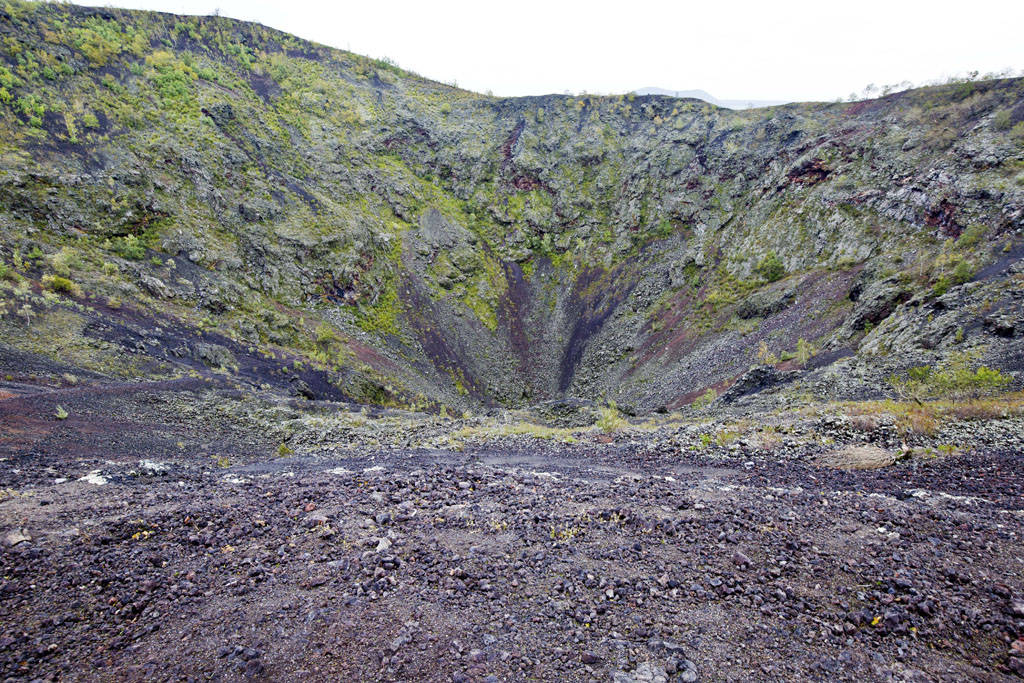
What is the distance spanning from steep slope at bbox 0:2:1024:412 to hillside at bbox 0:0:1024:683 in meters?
0.26

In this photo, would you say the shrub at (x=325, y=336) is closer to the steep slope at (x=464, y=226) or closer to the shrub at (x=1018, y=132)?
the steep slope at (x=464, y=226)

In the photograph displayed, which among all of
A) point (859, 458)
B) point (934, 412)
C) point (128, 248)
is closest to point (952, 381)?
point (934, 412)

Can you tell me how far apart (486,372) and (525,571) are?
90.6 feet

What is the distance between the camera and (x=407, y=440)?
14.7 metres

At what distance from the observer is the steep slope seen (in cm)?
1964

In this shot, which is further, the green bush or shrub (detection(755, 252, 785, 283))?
shrub (detection(755, 252, 785, 283))

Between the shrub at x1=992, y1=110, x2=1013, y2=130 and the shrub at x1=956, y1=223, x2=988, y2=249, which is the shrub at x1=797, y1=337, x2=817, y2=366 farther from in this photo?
the shrub at x1=992, y1=110, x2=1013, y2=130

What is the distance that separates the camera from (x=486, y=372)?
32.5 metres

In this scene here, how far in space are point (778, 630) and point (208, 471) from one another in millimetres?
11750

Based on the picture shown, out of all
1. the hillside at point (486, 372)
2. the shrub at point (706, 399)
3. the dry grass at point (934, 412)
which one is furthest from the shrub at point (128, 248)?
the dry grass at point (934, 412)

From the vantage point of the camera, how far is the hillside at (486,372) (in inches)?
159

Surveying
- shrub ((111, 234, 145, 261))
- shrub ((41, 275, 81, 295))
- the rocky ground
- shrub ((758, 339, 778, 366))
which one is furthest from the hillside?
shrub ((111, 234, 145, 261))

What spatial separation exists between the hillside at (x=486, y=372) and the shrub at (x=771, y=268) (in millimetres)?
197

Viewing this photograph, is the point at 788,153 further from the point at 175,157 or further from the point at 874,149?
the point at 175,157
